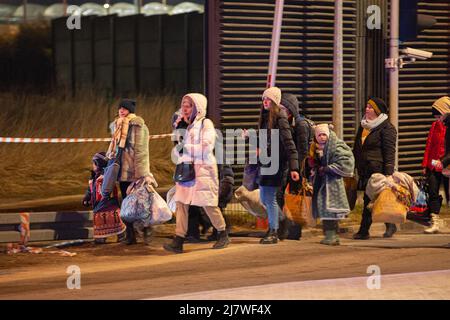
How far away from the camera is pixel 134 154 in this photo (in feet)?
47.3

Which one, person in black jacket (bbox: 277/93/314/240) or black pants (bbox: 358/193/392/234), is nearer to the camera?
person in black jacket (bbox: 277/93/314/240)

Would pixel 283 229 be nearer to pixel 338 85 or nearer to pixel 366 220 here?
pixel 366 220

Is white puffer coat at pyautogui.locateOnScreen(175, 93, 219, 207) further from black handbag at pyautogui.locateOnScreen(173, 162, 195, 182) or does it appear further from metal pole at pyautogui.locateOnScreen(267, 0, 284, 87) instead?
metal pole at pyautogui.locateOnScreen(267, 0, 284, 87)

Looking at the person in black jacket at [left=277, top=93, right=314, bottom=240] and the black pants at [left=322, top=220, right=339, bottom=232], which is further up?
the person in black jacket at [left=277, top=93, right=314, bottom=240]

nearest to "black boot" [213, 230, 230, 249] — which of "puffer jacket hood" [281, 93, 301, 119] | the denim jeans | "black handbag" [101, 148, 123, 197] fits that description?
the denim jeans

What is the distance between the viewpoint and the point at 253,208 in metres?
15.1

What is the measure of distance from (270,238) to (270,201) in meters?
0.44

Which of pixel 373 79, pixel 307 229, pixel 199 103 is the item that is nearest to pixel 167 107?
pixel 373 79

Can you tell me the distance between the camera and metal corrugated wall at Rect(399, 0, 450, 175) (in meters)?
20.8

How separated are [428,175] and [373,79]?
13.7 feet

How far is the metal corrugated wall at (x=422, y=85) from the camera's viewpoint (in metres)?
20.8

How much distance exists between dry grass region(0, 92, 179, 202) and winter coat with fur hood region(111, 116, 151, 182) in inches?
218

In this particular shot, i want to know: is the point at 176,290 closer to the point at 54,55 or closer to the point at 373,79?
the point at 373,79

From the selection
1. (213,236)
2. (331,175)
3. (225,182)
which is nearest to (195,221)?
(213,236)
